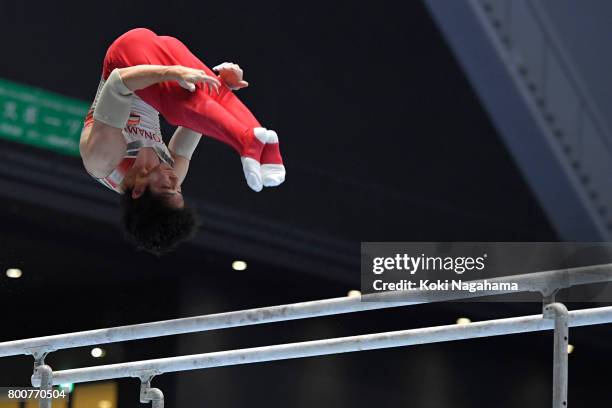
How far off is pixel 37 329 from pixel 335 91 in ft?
12.9

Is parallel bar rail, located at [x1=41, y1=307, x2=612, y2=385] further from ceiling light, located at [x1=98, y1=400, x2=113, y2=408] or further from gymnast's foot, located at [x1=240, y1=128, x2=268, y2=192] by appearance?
ceiling light, located at [x1=98, y1=400, x2=113, y2=408]

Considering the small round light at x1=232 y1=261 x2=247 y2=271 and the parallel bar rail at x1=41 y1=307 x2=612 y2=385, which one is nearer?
the parallel bar rail at x1=41 y1=307 x2=612 y2=385

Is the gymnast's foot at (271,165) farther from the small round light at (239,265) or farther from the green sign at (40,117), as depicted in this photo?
the small round light at (239,265)

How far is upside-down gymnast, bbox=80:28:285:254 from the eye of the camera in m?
3.66

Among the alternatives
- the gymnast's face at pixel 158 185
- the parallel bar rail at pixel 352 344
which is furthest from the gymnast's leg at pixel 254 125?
the parallel bar rail at pixel 352 344

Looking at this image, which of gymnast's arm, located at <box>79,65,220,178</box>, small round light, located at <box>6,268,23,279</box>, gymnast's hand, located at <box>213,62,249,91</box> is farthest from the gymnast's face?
small round light, located at <box>6,268,23,279</box>

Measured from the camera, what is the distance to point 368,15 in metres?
10.2

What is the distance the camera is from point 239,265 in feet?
33.8

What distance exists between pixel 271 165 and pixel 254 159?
7cm

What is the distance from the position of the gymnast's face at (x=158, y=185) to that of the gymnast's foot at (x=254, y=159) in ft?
1.13

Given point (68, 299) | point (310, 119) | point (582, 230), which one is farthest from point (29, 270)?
point (582, 230)

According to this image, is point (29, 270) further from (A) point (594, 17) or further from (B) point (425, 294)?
(B) point (425, 294)

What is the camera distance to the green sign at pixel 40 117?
26.4 ft

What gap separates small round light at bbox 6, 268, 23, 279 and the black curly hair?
684 cm
